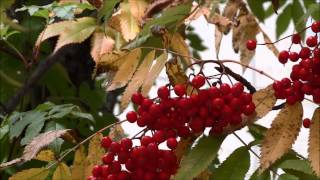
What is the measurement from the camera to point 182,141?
0.61 metres

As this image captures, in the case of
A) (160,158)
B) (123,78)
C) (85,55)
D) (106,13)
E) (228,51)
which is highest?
(228,51)

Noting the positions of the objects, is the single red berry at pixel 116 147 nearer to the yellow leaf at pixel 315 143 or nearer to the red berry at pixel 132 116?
the red berry at pixel 132 116

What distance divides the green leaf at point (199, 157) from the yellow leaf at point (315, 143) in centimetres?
9

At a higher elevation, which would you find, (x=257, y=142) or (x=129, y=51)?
(x=129, y=51)

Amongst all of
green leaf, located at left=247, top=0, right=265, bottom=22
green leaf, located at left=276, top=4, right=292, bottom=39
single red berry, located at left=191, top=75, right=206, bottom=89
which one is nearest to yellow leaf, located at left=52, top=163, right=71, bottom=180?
single red berry, located at left=191, top=75, right=206, bottom=89

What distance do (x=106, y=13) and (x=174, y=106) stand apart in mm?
216

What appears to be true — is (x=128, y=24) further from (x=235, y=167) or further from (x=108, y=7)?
(x=235, y=167)

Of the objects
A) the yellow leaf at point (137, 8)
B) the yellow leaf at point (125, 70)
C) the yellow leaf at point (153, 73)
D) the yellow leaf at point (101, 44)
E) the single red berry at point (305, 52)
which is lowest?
the single red berry at point (305, 52)

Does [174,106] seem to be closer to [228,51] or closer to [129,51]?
[129,51]

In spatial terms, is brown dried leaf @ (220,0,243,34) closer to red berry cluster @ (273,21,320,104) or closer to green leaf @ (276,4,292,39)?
red berry cluster @ (273,21,320,104)

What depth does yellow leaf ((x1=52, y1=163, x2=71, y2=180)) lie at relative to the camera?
2.40 feet

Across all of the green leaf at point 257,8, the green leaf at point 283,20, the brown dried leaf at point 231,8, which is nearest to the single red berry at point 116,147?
the brown dried leaf at point 231,8

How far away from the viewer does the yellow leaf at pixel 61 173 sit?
2.40 feet

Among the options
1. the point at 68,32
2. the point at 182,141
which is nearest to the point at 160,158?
the point at 182,141
